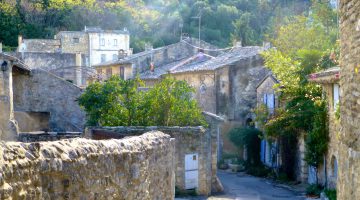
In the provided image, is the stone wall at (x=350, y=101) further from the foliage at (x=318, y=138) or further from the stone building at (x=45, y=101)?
the stone building at (x=45, y=101)

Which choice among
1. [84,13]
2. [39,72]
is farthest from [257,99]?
[84,13]

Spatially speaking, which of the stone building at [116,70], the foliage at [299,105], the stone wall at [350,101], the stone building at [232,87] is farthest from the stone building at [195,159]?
the stone building at [116,70]

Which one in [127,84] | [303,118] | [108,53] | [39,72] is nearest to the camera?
[127,84]

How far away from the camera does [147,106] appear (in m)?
21.3

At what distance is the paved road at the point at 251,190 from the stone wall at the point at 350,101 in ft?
46.7

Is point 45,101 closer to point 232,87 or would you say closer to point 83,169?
point 232,87

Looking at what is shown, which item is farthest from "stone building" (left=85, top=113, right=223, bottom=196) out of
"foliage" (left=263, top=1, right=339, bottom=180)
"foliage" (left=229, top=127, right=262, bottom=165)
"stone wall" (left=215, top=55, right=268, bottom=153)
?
"stone wall" (left=215, top=55, right=268, bottom=153)

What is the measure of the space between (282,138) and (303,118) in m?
3.73

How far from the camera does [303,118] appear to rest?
2519cm

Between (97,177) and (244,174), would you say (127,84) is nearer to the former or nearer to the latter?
(244,174)

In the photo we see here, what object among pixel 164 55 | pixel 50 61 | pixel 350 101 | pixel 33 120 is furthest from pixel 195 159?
pixel 50 61

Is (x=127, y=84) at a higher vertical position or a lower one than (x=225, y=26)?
lower

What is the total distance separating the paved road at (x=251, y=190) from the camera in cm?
2245

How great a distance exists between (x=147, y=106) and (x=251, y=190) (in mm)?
5806
